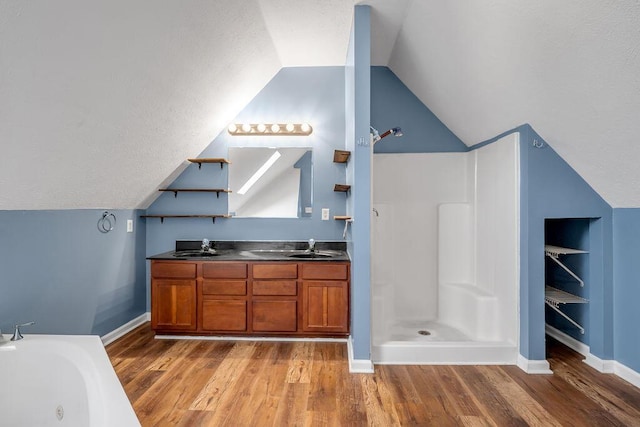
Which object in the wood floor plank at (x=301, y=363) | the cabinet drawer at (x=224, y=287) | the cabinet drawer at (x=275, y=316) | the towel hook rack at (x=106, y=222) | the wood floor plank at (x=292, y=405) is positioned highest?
the towel hook rack at (x=106, y=222)

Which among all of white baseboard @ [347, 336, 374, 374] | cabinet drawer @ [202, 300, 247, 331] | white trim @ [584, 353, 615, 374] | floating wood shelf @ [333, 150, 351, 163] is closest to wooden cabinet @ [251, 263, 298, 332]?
cabinet drawer @ [202, 300, 247, 331]

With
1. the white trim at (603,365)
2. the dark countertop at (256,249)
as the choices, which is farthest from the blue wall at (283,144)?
the white trim at (603,365)

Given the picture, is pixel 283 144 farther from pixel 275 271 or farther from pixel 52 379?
pixel 52 379

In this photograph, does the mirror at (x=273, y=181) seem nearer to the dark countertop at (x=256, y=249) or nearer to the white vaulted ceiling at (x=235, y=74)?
the dark countertop at (x=256, y=249)

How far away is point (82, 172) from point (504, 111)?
3.01 m

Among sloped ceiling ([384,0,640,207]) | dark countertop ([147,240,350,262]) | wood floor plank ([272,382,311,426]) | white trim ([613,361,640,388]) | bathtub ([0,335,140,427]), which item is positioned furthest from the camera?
dark countertop ([147,240,350,262])

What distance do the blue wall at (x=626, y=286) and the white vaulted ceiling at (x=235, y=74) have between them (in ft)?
0.57

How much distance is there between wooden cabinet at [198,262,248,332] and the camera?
293 centimetres

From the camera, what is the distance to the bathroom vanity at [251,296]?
290 centimetres

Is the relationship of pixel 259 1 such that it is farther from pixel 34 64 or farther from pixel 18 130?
pixel 18 130

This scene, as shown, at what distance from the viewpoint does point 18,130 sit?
157 cm

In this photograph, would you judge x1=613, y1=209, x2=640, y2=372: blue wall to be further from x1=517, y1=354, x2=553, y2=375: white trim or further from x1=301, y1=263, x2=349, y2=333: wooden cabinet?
x1=301, y1=263, x2=349, y2=333: wooden cabinet

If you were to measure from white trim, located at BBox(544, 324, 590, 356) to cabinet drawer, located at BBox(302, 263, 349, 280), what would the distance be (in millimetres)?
1943

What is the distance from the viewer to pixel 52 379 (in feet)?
5.21
